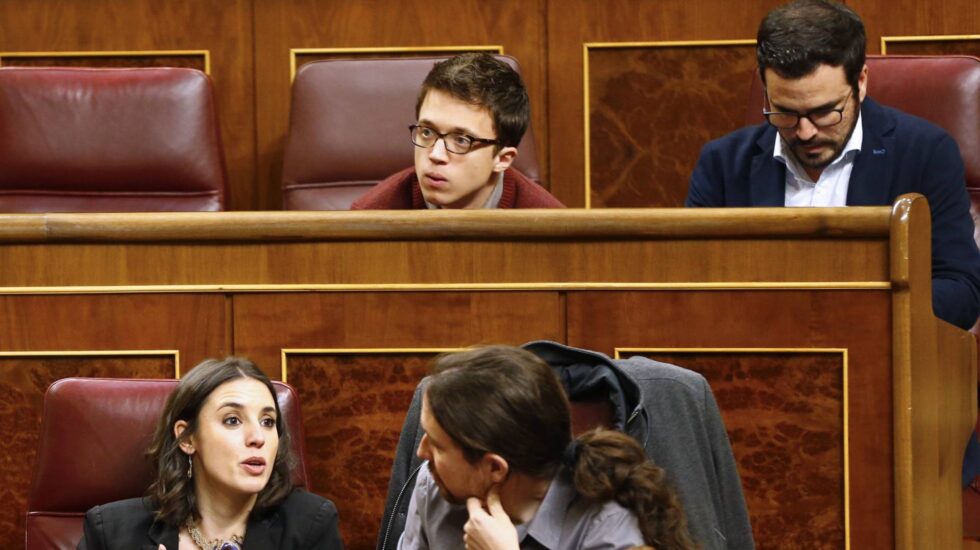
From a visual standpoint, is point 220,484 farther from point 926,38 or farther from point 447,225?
point 926,38

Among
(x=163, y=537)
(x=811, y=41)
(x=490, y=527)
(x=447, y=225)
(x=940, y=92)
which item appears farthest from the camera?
(x=940, y=92)

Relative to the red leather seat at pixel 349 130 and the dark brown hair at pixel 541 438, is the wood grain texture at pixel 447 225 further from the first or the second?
the red leather seat at pixel 349 130

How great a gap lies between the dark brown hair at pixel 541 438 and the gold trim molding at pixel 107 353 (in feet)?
1.39

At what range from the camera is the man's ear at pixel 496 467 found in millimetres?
951

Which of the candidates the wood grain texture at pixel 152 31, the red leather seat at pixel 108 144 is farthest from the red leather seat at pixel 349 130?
the wood grain texture at pixel 152 31

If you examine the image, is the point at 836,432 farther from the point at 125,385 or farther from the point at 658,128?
the point at 658,128

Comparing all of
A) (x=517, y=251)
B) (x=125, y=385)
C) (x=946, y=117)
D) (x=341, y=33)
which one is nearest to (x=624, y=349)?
(x=517, y=251)

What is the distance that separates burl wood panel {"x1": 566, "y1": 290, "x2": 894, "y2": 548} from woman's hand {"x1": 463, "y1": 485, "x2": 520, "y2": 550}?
1.05 feet

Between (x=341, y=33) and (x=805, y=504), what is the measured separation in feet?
3.34

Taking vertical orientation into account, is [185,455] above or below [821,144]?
below

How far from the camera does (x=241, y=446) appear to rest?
3.83ft

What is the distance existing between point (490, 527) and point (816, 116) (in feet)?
2.26

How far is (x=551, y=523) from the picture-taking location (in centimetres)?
96

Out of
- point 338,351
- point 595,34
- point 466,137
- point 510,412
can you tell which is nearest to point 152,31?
point 595,34
